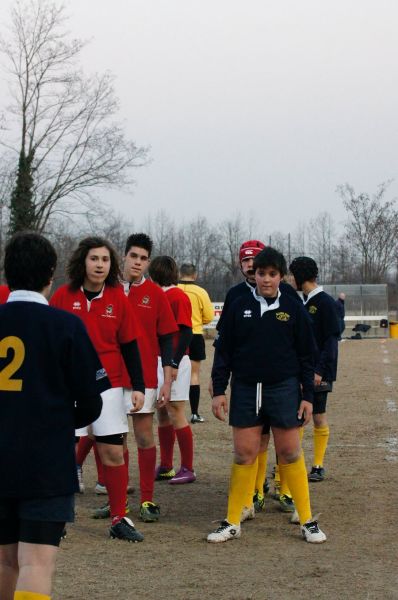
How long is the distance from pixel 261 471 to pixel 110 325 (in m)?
2.07

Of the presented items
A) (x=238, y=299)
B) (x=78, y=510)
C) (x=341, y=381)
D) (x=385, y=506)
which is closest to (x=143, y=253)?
(x=238, y=299)

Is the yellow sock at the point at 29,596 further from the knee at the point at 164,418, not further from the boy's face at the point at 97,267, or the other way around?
the knee at the point at 164,418

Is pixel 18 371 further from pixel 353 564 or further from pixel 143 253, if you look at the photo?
pixel 143 253

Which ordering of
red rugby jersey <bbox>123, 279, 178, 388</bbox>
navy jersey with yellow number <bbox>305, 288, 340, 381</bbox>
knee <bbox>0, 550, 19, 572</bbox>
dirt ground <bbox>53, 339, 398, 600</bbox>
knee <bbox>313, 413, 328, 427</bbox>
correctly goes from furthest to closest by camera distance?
knee <bbox>313, 413, 328, 427</bbox>
navy jersey with yellow number <bbox>305, 288, 340, 381</bbox>
red rugby jersey <bbox>123, 279, 178, 388</bbox>
dirt ground <bbox>53, 339, 398, 600</bbox>
knee <bbox>0, 550, 19, 572</bbox>

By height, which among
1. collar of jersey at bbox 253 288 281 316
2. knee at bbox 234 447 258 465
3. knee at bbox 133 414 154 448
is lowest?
knee at bbox 234 447 258 465

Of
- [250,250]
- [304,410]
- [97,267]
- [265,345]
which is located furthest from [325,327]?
[97,267]

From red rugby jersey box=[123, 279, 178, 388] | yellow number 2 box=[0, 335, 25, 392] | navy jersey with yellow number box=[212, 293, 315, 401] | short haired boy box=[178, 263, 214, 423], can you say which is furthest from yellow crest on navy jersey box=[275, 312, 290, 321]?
short haired boy box=[178, 263, 214, 423]

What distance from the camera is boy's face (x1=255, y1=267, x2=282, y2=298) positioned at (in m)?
6.14

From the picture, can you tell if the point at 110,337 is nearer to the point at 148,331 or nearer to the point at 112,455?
the point at 112,455

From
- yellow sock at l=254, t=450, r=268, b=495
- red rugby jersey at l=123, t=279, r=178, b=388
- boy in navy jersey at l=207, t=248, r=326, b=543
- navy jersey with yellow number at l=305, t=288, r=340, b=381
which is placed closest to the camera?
boy in navy jersey at l=207, t=248, r=326, b=543

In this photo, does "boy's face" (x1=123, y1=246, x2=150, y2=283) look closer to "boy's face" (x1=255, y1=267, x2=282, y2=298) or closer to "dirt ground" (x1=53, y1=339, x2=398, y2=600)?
"boy's face" (x1=255, y1=267, x2=282, y2=298)

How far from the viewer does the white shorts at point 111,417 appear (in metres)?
5.95

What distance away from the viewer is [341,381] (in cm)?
1803

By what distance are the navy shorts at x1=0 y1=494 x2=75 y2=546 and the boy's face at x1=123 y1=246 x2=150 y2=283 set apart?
3.51m
